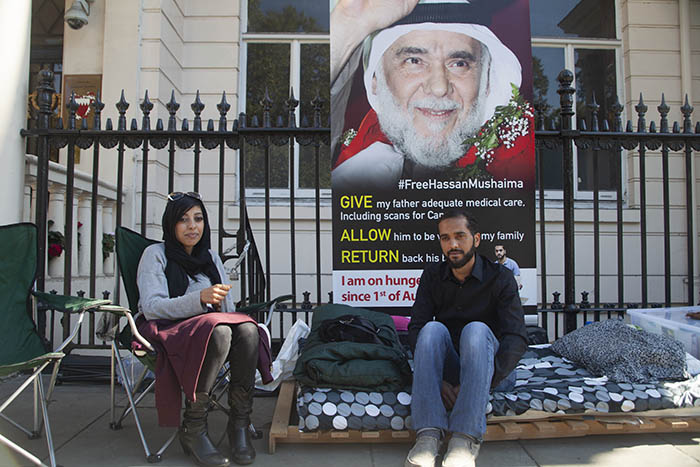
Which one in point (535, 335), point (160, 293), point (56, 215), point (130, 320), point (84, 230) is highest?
point (56, 215)

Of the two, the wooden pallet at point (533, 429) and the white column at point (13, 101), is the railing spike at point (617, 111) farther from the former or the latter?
the white column at point (13, 101)

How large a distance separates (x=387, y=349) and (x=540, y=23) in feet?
20.7

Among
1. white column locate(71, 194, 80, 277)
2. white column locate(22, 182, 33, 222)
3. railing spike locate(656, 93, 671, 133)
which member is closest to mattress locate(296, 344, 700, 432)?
railing spike locate(656, 93, 671, 133)

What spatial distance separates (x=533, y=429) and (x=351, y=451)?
969mm

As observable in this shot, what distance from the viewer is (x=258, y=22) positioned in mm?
7215

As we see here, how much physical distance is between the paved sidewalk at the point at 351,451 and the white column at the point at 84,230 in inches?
99.3

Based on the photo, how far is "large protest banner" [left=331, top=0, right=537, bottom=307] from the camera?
3.83 m

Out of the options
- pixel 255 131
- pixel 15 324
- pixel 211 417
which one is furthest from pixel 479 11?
pixel 15 324

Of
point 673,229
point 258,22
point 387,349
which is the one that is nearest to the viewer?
point 387,349

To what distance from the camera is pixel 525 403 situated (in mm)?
2717

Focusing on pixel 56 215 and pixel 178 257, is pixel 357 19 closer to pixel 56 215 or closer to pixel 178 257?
pixel 178 257

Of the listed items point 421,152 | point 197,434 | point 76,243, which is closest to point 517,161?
point 421,152

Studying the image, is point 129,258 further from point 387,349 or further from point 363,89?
point 363,89

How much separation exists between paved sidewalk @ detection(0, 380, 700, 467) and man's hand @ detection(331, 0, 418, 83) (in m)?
2.59
